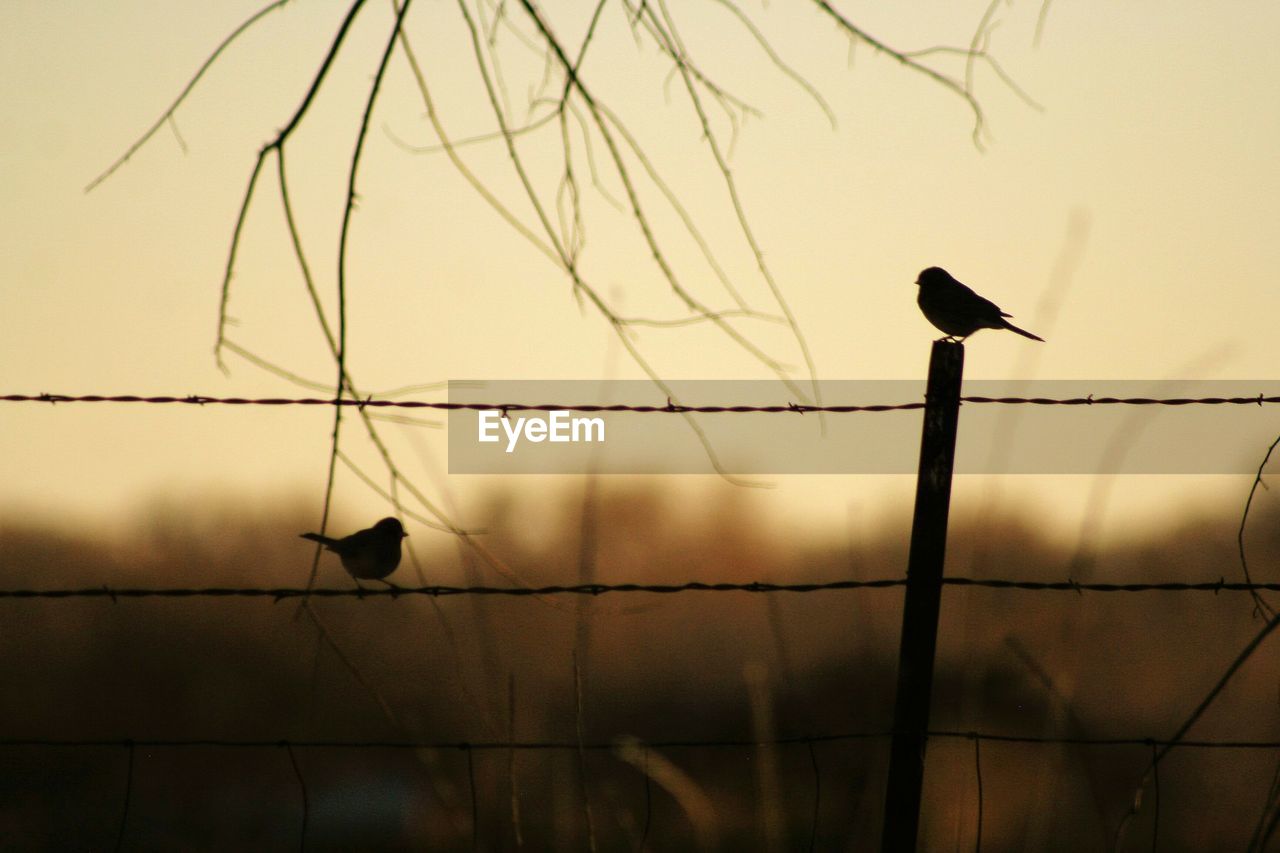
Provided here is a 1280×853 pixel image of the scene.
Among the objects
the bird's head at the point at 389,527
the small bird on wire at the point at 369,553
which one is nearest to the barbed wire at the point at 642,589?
the small bird on wire at the point at 369,553

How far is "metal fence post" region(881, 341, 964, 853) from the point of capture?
2.10 metres

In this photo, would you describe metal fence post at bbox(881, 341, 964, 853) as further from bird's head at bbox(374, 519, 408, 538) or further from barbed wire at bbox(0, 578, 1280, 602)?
bird's head at bbox(374, 519, 408, 538)

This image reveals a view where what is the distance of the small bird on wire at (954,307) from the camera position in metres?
4.70

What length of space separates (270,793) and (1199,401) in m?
5.81

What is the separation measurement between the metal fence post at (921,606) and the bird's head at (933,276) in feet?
9.50

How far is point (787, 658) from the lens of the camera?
2500mm

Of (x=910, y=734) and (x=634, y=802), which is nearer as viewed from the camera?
(x=910, y=734)

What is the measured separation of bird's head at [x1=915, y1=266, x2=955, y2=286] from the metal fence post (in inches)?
114

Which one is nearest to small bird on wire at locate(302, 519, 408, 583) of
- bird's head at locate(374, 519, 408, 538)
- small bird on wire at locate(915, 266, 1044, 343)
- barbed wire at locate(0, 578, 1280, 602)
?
bird's head at locate(374, 519, 408, 538)

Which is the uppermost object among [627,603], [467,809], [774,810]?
[627,603]

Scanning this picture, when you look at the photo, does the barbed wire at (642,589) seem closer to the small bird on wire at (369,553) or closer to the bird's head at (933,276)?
the small bird on wire at (369,553)

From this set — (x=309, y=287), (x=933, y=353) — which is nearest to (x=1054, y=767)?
(x=933, y=353)

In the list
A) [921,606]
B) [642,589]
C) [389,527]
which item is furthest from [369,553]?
[921,606]

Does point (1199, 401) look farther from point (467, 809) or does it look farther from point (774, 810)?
point (467, 809)
